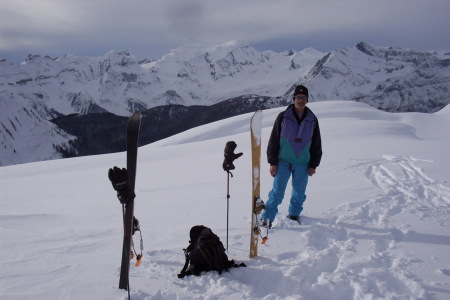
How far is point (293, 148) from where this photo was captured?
5.35 metres

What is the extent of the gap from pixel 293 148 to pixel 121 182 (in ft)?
9.46

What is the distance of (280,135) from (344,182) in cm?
352

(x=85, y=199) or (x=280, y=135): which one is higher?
(x=280, y=135)

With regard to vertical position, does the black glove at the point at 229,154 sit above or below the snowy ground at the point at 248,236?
above

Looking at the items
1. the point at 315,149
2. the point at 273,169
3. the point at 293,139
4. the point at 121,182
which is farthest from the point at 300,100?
the point at 121,182

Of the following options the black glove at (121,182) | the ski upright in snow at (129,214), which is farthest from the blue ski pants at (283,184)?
the black glove at (121,182)

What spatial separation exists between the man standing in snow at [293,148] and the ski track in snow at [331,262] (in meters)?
0.66

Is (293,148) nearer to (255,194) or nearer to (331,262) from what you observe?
(255,194)

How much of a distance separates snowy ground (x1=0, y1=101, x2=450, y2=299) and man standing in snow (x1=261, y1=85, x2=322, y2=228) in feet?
2.14

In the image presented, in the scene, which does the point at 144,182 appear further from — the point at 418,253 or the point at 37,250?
the point at 418,253

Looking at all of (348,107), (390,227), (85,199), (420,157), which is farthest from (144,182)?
(348,107)

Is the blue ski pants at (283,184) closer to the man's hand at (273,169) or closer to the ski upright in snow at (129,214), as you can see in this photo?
the man's hand at (273,169)

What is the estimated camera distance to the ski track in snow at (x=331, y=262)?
148 inches

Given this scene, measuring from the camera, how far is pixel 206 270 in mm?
4188
